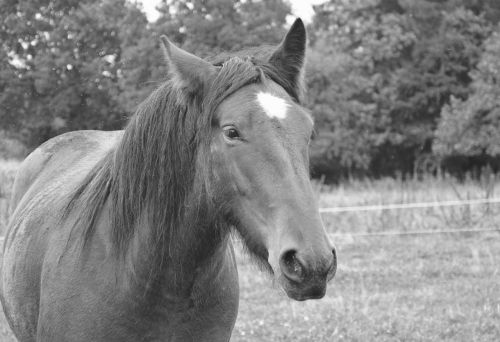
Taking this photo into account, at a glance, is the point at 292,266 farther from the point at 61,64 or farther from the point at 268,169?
the point at 61,64

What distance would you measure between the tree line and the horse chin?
21.9 m

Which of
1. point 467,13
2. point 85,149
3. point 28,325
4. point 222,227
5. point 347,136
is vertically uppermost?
point 222,227

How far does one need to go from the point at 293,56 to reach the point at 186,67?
48cm

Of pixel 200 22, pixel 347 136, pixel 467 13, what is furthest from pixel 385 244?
pixel 467 13

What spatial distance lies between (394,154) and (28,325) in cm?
3076

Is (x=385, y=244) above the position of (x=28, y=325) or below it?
below

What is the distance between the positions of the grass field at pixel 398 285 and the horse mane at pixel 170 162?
41 cm

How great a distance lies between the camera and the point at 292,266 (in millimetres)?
2078

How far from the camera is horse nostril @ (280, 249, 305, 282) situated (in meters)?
2.04

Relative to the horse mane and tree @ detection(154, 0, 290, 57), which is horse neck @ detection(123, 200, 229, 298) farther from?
tree @ detection(154, 0, 290, 57)

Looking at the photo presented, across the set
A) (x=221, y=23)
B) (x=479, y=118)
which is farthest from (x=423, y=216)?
(x=479, y=118)

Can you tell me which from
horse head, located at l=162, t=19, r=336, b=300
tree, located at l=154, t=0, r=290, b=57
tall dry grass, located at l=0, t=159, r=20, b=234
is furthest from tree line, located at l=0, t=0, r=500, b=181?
horse head, located at l=162, t=19, r=336, b=300

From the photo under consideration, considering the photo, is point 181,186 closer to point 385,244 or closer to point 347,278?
point 347,278

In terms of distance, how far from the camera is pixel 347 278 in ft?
28.9
